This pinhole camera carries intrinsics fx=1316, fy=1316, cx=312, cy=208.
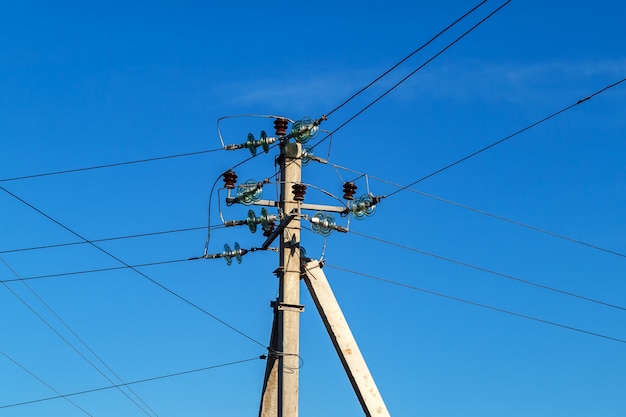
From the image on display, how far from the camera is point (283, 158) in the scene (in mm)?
22734

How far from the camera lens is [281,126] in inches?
900

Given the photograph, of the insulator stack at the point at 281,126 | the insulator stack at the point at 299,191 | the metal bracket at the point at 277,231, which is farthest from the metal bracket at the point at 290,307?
the insulator stack at the point at 281,126

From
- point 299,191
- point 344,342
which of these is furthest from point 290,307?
point 299,191

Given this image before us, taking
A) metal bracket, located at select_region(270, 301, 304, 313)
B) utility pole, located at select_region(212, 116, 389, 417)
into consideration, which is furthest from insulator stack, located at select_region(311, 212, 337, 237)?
metal bracket, located at select_region(270, 301, 304, 313)

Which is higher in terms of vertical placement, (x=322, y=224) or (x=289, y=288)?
(x=322, y=224)

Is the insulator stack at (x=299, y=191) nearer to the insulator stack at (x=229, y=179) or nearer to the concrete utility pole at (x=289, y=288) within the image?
the concrete utility pole at (x=289, y=288)

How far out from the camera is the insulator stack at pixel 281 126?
22820mm

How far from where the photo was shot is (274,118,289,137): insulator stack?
74.9 feet

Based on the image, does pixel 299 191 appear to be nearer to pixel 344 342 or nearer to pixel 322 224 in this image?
pixel 322 224

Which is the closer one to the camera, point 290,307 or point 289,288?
point 290,307

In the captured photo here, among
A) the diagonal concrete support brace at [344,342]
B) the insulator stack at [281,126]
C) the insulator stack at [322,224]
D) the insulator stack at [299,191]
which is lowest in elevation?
the diagonal concrete support brace at [344,342]

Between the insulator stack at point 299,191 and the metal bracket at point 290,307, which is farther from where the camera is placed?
the insulator stack at point 299,191

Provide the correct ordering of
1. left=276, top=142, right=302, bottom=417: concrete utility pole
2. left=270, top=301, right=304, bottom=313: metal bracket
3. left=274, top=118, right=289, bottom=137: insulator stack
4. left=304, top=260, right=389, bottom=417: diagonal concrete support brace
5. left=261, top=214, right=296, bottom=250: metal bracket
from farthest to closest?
1. left=274, top=118, right=289, bottom=137: insulator stack
2. left=261, top=214, right=296, bottom=250: metal bracket
3. left=270, top=301, right=304, bottom=313: metal bracket
4. left=304, top=260, right=389, bottom=417: diagonal concrete support brace
5. left=276, top=142, right=302, bottom=417: concrete utility pole

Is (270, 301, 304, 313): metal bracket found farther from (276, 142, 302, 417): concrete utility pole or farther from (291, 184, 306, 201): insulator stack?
(291, 184, 306, 201): insulator stack
